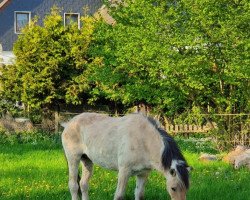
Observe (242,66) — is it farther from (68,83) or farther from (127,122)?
(68,83)

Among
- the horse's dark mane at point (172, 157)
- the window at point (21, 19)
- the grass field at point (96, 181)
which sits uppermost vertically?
the window at point (21, 19)

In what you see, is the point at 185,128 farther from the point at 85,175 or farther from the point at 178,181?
the point at 178,181

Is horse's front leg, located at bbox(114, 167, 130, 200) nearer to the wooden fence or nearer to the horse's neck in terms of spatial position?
the horse's neck

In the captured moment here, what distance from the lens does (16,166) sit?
1748 cm

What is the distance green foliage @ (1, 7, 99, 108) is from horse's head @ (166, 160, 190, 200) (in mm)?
23308

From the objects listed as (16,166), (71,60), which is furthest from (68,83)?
(16,166)

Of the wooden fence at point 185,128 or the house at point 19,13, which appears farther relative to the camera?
the house at point 19,13

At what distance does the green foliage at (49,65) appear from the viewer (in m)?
32.4

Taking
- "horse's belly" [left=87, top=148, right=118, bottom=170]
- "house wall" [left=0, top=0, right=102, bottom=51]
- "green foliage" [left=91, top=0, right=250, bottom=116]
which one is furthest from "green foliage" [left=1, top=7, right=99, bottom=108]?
"horse's belly" [left=87, top=148, right=118, bottom=170]

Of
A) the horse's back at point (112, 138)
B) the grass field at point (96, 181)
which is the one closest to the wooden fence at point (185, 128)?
the grass field at point (96, 181)

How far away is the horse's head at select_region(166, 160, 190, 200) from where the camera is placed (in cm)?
909

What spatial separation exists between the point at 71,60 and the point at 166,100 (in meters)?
8.88

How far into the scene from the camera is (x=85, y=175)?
39.0 feet

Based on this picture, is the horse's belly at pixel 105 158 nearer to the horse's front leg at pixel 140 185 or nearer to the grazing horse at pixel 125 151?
the grazing horse at pixel 125 151
